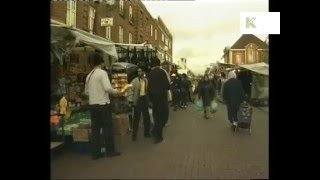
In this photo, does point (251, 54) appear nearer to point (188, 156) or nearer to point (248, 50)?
point (248, 50)

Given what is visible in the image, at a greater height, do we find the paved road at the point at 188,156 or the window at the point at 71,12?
the window at the point at 71,12

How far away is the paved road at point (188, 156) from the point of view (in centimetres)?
659

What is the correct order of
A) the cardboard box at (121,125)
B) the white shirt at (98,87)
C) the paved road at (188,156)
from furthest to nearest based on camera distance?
the cardboard box at (121,125), the white shirt at (98,87), the paved road at (188,156)

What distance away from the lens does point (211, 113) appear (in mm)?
6875

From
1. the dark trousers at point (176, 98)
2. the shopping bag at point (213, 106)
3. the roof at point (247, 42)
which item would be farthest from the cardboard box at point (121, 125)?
the roof at point (247, 42)

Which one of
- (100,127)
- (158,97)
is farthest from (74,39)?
(158,97)

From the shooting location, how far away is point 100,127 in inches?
267

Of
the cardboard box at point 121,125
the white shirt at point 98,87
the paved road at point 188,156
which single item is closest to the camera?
the paved road at point 188,156

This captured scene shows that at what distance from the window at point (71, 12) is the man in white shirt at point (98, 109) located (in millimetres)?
521

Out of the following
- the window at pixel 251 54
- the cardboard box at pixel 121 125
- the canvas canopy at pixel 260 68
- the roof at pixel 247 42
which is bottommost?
the cardboard box at pixel 121 125

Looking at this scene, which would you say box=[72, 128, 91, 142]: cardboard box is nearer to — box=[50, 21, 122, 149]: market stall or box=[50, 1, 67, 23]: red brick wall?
box=[50, 21, 122, 149]: market stall

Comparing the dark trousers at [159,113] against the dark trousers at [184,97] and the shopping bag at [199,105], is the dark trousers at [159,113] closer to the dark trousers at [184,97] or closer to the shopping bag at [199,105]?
the dark trousers at [184,97]
